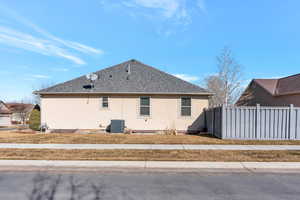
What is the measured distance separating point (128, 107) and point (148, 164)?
28.6ft

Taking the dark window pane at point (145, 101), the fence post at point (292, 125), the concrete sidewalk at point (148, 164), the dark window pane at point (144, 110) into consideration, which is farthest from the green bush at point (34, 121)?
the fence post at point (292, 125)

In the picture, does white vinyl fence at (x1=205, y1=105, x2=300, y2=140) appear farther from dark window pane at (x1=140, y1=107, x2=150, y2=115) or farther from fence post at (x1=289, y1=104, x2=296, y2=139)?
dark window pane at (x1=140, y1=107, x2=150, y2=115)

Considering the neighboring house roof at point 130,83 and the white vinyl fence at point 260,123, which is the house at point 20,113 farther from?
the white vinyl fence at point 260,123

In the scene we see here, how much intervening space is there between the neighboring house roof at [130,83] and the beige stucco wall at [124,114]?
0.53 meters

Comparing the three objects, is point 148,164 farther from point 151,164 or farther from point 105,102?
point 105,102

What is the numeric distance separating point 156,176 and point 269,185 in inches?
115

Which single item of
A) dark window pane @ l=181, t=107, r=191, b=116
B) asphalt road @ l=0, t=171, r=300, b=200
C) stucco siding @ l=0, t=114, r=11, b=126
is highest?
dark window pane @ l=181, t=107, r=191, b=116

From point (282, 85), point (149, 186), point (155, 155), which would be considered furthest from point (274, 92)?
point (149, 186)

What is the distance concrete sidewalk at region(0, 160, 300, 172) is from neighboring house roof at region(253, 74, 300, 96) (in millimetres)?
13377

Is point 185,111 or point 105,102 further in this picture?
point 105,102

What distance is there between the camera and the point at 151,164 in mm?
6191

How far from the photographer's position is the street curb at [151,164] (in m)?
6.00

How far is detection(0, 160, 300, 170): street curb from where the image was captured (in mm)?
5996

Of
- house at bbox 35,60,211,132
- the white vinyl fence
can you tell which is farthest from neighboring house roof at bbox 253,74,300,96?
house at bbox 35,60,211,132
